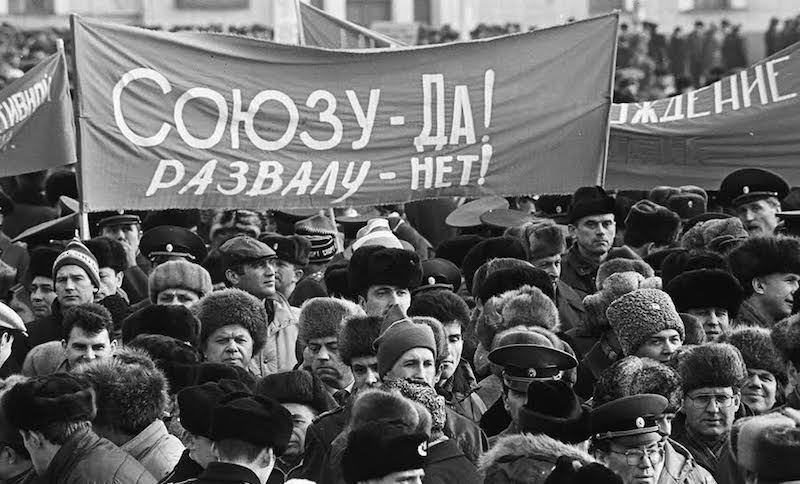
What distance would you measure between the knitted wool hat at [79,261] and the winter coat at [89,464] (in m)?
3.57

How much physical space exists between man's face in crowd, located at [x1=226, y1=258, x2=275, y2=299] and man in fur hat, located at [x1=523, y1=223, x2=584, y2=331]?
1.34 metres

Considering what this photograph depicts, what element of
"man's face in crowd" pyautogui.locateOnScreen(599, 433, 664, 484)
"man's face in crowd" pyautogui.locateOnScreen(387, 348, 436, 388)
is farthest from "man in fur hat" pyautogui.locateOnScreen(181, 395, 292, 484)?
"man's face in crowd" pyautogui.locateOnScreen(387, 348, 436, 388)

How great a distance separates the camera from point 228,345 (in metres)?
9.64

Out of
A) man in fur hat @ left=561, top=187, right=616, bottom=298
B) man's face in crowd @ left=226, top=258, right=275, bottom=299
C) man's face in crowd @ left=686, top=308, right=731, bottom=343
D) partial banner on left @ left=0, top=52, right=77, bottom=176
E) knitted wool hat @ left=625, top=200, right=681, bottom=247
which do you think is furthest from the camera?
partial banner on left @ left=0, top=52, right=77, bottom=176

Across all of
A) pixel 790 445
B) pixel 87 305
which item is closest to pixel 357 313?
pixel 87 305

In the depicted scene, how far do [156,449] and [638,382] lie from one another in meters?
1.73

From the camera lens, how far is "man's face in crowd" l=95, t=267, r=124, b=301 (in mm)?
11495

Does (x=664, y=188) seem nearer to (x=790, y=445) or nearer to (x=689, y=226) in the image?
(x=689, y=226)

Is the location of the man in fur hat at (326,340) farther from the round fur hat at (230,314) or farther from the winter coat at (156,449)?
the winter coat at (156,449)

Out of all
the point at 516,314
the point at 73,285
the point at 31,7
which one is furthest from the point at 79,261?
the point at 31,7

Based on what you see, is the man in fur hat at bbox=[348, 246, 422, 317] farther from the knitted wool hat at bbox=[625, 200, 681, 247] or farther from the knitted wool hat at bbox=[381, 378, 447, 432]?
the knitted wool hat at bbox=[625, 200, 681, 247]

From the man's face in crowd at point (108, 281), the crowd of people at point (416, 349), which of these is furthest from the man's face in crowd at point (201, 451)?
the man's face in crowd at point (108, 281)

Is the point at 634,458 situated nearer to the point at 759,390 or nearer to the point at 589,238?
the point at 759,390

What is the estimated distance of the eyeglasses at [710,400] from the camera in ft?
27.8
